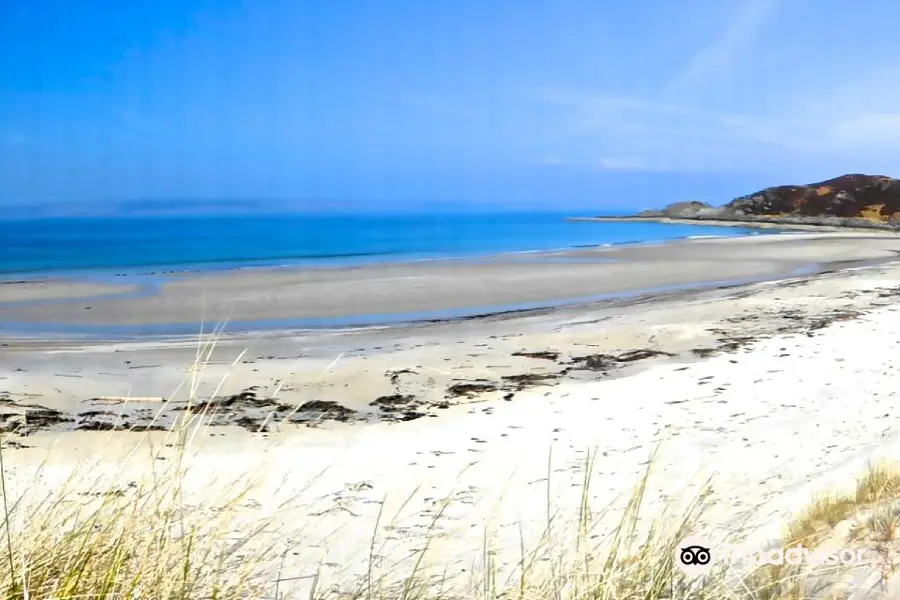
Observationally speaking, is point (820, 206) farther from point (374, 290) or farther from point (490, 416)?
point (490, 416)

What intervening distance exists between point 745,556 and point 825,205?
72774 millimetres

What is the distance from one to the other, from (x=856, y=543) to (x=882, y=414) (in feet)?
12.9

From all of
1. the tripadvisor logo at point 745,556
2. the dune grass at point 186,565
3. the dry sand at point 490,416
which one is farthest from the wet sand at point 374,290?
the tripadvisor logo at point 745,556

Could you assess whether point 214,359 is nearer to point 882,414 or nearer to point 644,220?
point 882,414

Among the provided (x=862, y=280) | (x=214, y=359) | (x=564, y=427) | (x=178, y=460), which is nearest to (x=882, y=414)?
(x=564, y=427)

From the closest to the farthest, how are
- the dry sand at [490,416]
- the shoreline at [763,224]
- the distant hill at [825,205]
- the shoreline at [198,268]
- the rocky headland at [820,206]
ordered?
1. the dry sand at [490,416]
2. the shoreline at [198,268]
3. the shoreline at [763,224]
4. the rocky headland at [820,206]
5. the distant hill at [825,205]

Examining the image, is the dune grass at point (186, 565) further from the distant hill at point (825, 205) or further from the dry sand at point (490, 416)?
the distant hill at point (825, 205)

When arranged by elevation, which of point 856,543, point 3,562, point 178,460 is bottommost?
point 856,543

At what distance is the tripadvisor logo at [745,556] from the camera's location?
2.14 m

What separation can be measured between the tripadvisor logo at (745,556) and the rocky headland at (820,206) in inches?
2336

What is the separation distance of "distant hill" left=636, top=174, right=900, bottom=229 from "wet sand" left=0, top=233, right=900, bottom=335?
117 feet

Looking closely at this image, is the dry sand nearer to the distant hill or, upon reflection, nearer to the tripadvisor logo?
the tripadvisor logo

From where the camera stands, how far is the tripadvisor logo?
214 cm

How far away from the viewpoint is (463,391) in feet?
27.4
